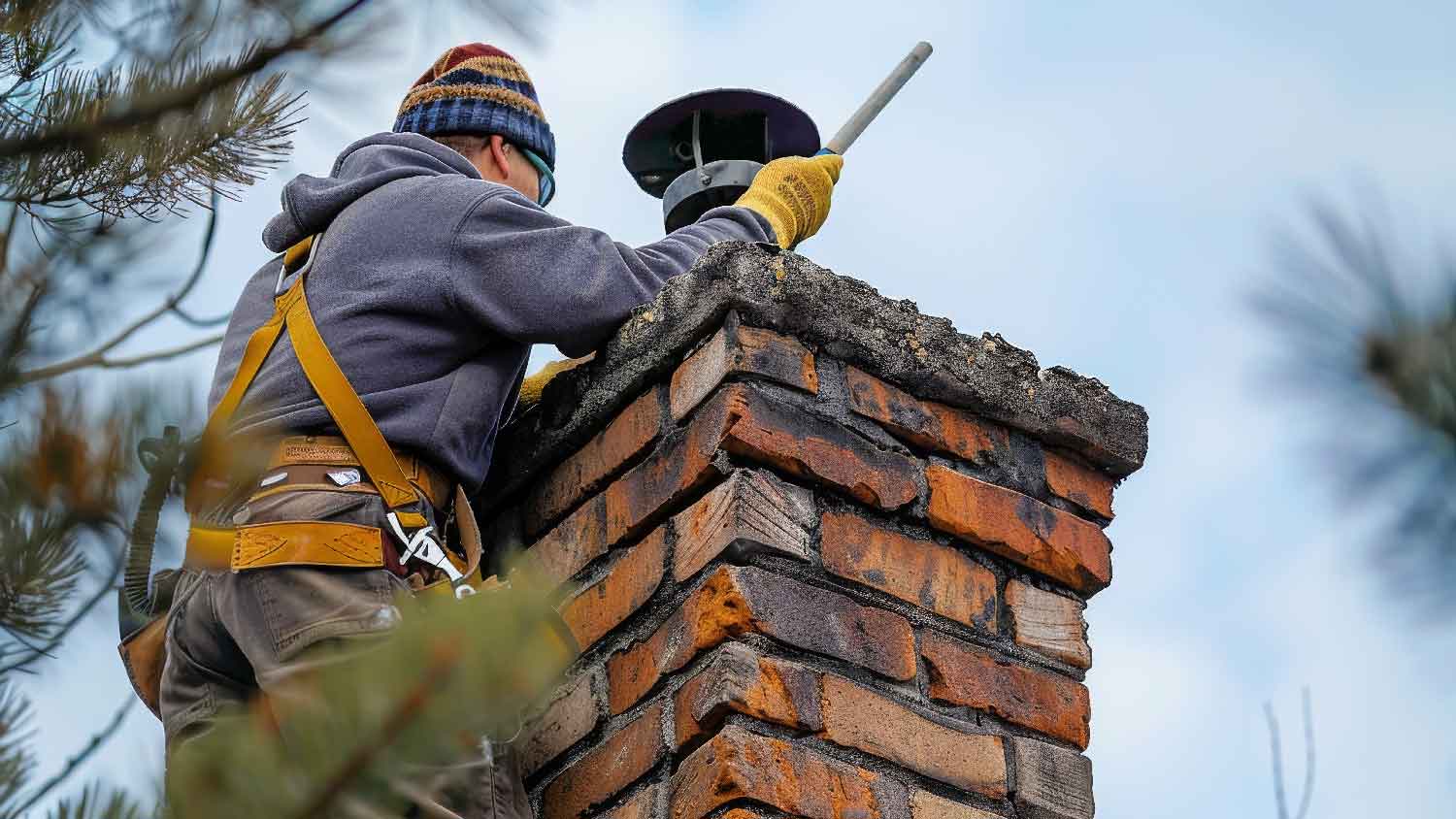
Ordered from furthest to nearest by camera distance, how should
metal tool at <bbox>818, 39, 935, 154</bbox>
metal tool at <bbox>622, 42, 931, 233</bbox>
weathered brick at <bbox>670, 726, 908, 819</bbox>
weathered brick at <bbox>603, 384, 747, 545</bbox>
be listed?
metal tool at <bbox>818, 39, 935, 154</bbox> < metal tool at <bbox>622, 42, 931, 233</bbox> < weathered brick at <bbox>603, 384, 747, 545</bbox> < weathered brick at <bbox>670, 726, 908, 819</bbox>

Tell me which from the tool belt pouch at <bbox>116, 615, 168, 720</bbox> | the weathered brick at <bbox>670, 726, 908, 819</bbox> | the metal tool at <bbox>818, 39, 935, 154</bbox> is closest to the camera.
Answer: the weathered brick at <bbox>670, 726, 908, 819</bbox>

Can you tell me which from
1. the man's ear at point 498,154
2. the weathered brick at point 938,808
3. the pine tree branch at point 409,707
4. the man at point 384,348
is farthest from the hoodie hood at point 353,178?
the pine tree branch at point 409,707

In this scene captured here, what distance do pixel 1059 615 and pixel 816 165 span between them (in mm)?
988

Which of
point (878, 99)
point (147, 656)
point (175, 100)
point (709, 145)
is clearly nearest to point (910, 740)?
point (147, 656)

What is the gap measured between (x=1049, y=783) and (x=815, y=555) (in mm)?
408

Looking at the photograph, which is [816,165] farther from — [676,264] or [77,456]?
[77,456]

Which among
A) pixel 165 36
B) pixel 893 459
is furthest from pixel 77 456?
pixel 893 459

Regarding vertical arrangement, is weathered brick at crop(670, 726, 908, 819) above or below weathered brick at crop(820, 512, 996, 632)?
below

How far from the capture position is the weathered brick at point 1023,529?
7.46ft

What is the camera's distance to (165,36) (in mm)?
1605

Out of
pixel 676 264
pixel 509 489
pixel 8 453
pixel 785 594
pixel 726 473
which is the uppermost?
pixel 676 264

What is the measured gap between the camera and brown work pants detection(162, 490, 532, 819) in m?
2.04

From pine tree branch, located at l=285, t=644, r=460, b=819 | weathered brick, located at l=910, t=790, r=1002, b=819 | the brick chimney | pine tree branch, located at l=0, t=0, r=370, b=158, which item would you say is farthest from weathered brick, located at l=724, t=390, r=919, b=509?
pine tree branch, located at l=285, t=644, r=460, b=819

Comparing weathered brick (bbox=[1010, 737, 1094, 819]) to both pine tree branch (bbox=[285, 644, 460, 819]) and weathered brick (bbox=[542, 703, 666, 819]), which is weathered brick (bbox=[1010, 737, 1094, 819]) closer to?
weathered brick (bbox=[542, 703, 666, 819])
